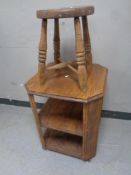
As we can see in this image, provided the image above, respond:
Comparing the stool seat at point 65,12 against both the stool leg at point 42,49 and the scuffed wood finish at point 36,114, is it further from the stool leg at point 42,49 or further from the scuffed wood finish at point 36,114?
the scuffed wood finish at point 36,114

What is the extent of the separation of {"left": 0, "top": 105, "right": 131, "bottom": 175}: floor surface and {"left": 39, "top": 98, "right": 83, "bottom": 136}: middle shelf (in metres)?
0.27

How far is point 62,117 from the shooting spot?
1361mm

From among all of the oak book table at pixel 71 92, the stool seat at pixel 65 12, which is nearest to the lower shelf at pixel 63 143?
the oak book table at pixel 71 92

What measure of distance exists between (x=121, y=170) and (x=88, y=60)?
742 millimetres

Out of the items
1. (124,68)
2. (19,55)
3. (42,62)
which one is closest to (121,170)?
(124,68)

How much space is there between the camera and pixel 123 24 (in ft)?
4.48

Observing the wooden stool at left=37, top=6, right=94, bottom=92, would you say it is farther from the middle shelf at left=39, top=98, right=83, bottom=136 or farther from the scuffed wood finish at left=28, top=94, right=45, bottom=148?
the middle shelf at left=39, top=98, right=83, bottom=136

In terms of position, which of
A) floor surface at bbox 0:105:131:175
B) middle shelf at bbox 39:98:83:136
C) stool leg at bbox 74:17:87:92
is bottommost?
floor surface at bbox 0:105:131:175

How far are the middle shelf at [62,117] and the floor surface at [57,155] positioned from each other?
274mm

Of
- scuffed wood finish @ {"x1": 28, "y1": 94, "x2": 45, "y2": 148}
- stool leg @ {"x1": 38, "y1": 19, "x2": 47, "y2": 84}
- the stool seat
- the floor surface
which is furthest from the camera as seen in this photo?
the floor surface

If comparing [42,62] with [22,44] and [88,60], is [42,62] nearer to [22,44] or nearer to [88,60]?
[88,60]

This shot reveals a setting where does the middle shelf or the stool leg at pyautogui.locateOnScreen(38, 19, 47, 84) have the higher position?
the stool leg at pyautogui.locateOnScreen(38, 19, 47, 84)

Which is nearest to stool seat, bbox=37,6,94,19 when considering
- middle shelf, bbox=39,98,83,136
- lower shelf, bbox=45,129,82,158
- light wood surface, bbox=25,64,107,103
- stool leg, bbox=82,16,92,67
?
stool leg, bbox=82,16,92,67

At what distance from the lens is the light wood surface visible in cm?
111
